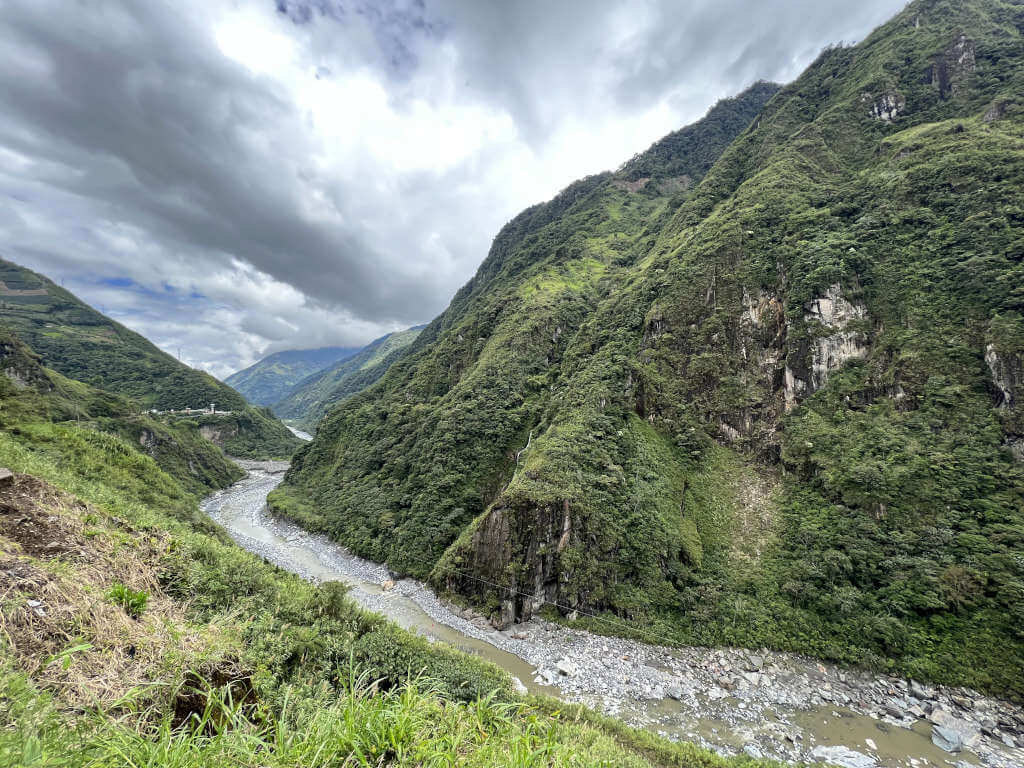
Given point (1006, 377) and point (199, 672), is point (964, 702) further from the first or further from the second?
point (199, 672)

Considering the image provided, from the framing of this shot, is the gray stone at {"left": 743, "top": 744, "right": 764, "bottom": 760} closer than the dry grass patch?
No

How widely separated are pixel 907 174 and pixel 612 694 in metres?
48.5

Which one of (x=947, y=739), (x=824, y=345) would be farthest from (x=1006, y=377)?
(x=947, y=739)

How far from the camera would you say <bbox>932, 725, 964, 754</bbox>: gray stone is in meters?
13.5

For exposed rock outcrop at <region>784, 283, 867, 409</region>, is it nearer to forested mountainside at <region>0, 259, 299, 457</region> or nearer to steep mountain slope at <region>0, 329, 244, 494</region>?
steep mountain slope at <region>0, 329, 244, 494</region>

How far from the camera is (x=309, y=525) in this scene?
1480 inches

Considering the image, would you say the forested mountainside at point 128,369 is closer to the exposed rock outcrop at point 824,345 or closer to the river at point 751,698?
the river at point 751,698

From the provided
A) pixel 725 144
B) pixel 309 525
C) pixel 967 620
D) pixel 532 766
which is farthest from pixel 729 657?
pixel 725 144

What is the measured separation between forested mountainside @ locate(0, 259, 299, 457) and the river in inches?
3178

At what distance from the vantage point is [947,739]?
13.7 metres

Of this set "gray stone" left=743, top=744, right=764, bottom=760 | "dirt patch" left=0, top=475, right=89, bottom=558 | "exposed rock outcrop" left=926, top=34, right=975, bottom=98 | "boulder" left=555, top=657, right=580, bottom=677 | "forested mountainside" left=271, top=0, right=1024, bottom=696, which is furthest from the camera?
"exposed rock outcrop" left=926, top=34, right=975, bottom=98

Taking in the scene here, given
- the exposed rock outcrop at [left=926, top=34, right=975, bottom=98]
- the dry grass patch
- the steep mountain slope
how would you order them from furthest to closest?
the steep mountain slope
the exposed rock outcrop at [left=926, top=34, right=975, bottom=98]
the dry grass patch

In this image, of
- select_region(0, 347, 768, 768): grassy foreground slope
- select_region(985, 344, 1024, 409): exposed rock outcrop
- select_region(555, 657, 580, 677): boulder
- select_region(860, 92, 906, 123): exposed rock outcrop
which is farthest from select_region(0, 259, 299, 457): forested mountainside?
select_region(860, 92, 906, 123): exposed rock outcrop

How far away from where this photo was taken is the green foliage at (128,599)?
4.49 meters
